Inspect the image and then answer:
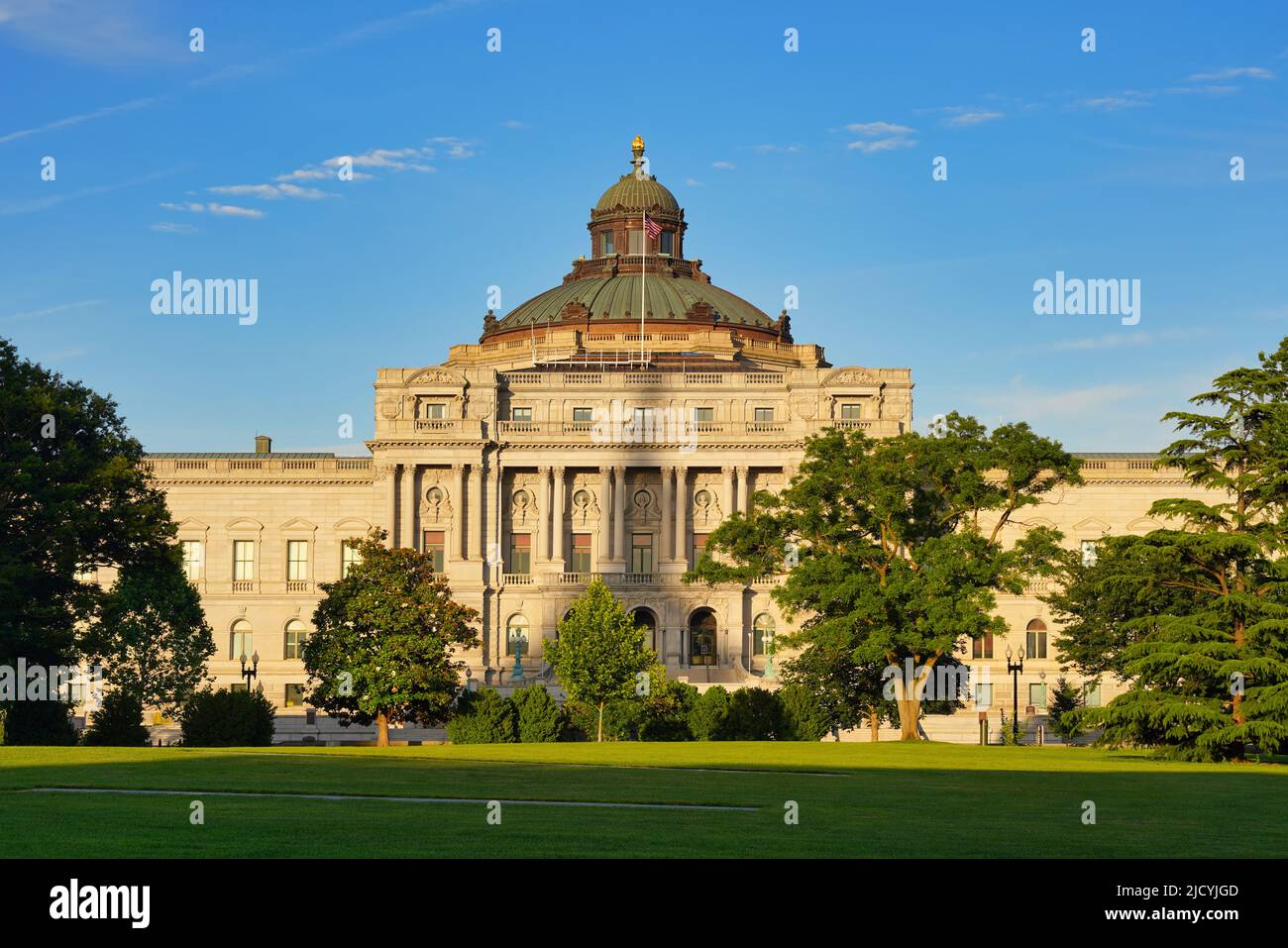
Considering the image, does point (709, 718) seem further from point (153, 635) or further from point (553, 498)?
point (553, 498)

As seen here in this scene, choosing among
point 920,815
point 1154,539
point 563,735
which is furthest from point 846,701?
point 920,815

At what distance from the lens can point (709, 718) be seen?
69.7 meters

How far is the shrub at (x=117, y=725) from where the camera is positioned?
209ft

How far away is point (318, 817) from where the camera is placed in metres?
28.0

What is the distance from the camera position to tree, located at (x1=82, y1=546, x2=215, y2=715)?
66875mm

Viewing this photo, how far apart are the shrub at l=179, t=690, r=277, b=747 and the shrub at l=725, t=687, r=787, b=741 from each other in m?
17.4

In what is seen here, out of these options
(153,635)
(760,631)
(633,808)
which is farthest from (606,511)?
(633,808)

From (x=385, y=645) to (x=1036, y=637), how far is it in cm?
5368

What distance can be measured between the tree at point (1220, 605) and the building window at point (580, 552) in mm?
59920

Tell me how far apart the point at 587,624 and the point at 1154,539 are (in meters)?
28.9

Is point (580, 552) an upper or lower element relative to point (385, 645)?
upper

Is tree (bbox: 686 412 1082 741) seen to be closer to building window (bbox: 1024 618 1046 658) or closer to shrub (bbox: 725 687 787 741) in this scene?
shrub (bbox: 725 687 787 741)

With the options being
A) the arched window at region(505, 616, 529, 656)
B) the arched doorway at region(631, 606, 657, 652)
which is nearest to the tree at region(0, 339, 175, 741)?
the arched window at region(505, 616, 529, 656)

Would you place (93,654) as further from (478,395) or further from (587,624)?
(478,395)
